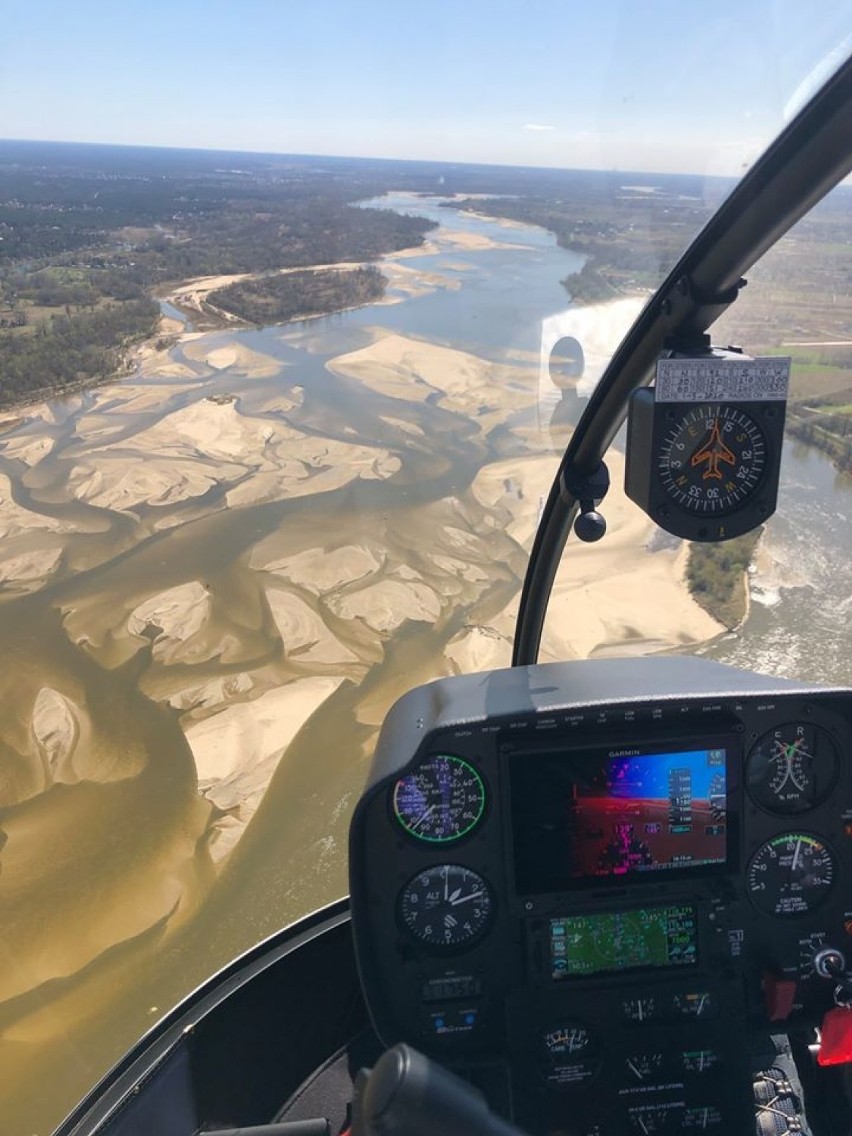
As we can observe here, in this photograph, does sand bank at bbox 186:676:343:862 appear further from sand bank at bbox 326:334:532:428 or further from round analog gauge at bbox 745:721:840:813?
sand bank at bbox 326:334:532:428

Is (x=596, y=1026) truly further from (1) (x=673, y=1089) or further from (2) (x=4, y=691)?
(2) (x=4, y=691)

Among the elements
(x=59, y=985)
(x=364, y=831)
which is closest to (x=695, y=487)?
(x=364, y=831)

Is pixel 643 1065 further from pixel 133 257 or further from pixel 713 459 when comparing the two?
pixel 133 257

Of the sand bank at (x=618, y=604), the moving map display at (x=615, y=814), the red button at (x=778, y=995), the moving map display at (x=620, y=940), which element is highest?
the moving map display at (x=615, y=814)

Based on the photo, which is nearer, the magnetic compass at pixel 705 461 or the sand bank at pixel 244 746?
the magnetic compass at pixel 705 461

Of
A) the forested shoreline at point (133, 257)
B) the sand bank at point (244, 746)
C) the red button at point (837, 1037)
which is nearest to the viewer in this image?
the red button at point (837, 1037)

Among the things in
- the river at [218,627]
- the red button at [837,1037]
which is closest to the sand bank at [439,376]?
the river at [218,627]

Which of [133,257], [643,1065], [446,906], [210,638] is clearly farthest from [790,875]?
[133,257]

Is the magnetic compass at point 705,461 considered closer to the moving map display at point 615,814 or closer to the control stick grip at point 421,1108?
the moving map display at point 615,814
